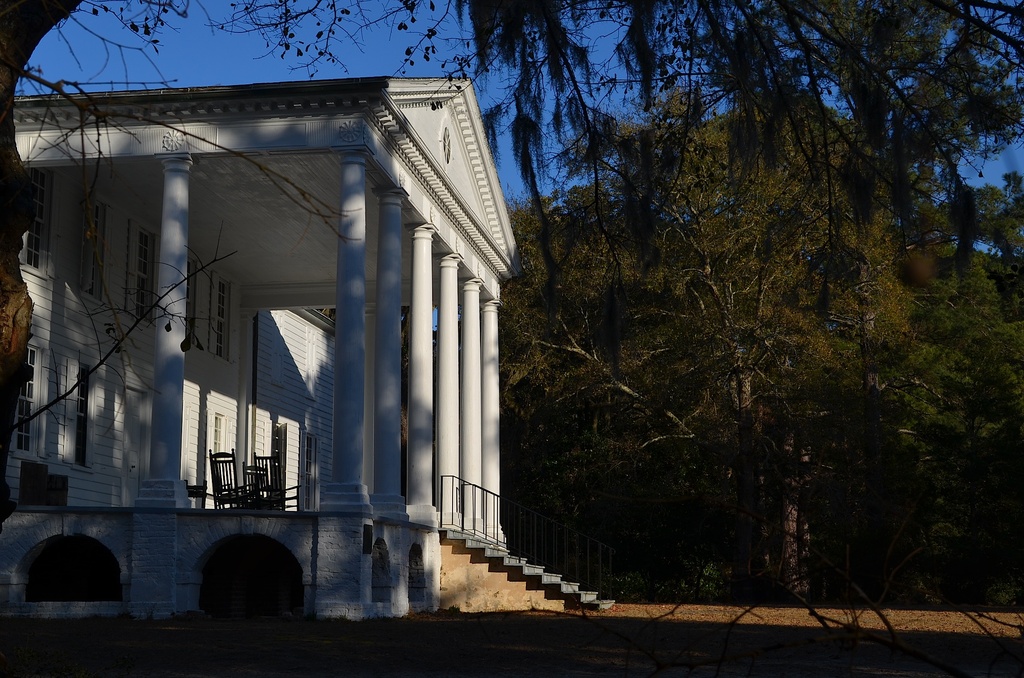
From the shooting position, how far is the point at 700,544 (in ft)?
105

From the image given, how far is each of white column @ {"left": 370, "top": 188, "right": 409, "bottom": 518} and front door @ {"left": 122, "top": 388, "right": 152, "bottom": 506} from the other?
5880 millimetres

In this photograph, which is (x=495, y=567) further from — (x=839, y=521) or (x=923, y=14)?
(x=923, y=14)

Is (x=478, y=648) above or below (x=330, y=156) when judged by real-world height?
below

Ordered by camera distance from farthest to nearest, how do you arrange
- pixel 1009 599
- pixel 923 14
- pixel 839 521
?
pixel 1009 599 → pixel 839 521 → pixel 923 14

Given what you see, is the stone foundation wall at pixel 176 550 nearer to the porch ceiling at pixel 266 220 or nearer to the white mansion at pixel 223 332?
the white mansion at pixel 223 332

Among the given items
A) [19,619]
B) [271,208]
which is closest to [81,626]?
[19,619]

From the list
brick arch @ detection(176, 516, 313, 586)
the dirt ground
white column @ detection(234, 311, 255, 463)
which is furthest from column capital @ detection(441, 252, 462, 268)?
the dirt ground

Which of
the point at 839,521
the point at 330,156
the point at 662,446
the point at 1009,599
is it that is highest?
the point at 330,156

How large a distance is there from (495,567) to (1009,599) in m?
17.4

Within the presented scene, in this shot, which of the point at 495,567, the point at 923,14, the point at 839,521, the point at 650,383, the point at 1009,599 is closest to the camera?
the point at 923,14

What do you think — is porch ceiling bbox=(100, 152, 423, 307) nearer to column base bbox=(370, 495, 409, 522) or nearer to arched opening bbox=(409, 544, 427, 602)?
column base bbox=(370, 495, 409, 522)

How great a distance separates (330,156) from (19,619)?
25.7ft

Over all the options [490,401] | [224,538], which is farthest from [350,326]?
[490,401]

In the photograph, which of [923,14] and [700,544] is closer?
[923,14]
